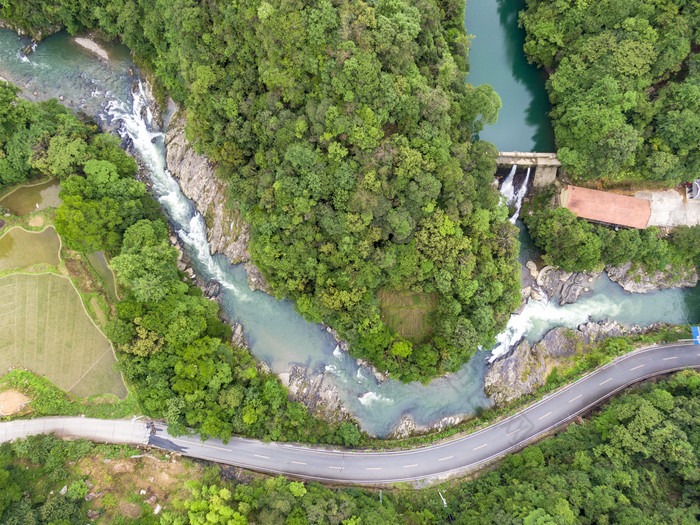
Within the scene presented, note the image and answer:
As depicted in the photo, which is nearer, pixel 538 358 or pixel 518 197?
pixel 538 358

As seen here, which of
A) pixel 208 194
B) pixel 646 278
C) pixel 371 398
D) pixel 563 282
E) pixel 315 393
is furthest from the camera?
pixel 646 278

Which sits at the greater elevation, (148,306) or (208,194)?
(208,194)

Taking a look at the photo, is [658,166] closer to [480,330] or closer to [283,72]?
[480,330]

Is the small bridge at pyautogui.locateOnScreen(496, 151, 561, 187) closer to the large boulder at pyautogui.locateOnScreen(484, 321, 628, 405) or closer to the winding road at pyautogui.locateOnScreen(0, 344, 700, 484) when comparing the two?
the large boulder at pyautogui.locateOnScreen(484, 321, 628, 405)

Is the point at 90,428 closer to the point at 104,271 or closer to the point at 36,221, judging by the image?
the point at 104,271

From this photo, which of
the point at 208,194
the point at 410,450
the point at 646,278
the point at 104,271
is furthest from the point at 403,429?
the point at 104,271
